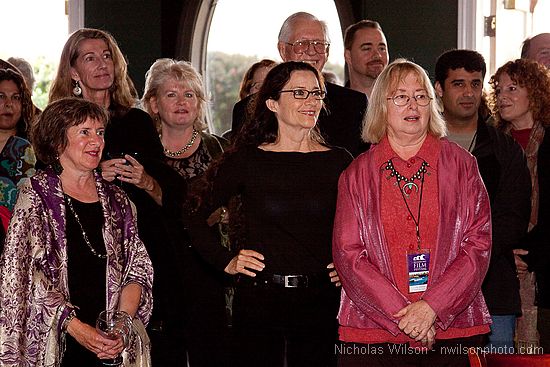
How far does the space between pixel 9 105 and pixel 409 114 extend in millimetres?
2173

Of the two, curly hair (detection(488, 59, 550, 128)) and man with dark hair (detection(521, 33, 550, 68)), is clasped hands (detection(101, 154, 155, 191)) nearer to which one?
curly hair (detection(488, 59, 550, 128))

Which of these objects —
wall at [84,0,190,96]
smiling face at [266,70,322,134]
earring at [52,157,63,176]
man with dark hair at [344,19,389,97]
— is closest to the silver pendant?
smiling face at [266,70,322,134]

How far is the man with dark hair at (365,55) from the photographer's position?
18.1 ft

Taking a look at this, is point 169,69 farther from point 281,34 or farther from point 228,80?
point 228,80

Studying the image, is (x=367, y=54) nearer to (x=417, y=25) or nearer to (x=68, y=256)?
(x=417, y=25)

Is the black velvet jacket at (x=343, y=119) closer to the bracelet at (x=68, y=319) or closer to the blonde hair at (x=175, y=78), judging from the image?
the blonde hair at (x=175, y=78)

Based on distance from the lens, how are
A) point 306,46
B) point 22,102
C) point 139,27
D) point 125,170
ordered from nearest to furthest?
1. point 125,170
2. point 306,46
3. point 22,102
4. point 139,27

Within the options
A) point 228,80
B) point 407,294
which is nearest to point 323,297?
point 407,294

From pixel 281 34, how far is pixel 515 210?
155 cm

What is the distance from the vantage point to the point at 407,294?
3443mm

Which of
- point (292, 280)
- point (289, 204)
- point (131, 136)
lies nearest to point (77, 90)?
point (131, 136)

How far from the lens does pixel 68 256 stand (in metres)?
3.73

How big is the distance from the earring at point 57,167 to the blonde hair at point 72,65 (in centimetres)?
86

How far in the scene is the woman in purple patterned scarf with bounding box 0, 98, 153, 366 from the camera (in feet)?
12.0
